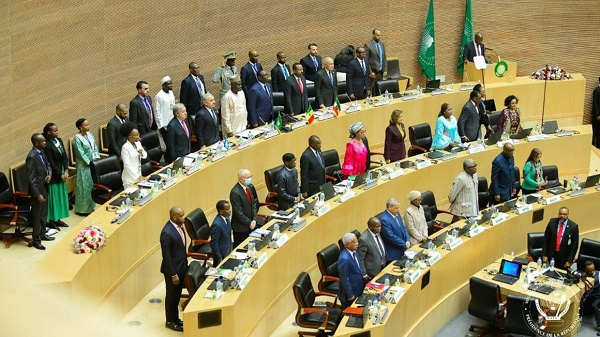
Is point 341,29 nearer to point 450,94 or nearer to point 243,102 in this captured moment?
point 450,94

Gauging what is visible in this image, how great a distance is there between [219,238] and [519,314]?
3324 millimetres

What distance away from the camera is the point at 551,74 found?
14977 mm

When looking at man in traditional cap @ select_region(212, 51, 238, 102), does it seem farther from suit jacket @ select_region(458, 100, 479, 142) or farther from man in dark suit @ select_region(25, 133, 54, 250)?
man in dark suit @ select_region(25, 133, 54, 250)

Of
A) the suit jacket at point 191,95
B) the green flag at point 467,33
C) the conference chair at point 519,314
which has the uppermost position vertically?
the green flag at point 467,33

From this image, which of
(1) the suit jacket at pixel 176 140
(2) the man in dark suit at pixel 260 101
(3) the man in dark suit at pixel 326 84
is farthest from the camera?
(3) the man in dark suit at pixel 326 84

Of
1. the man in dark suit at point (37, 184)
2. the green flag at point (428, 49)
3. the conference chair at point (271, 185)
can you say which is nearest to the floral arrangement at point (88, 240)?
the man in dark suit at point (37, 184)

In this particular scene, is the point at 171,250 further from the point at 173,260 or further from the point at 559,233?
the point at 559,233

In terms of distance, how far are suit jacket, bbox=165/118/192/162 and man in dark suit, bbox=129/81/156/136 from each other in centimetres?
52

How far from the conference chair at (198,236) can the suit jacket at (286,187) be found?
3.87 feet

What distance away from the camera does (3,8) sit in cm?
910

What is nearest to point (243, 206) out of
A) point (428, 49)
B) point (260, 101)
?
point (260, 101)

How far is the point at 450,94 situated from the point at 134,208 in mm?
6935

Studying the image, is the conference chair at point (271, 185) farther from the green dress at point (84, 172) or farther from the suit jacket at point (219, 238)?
the green dress at point (84, 172)

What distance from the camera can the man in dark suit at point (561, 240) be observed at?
9703 millimetres
